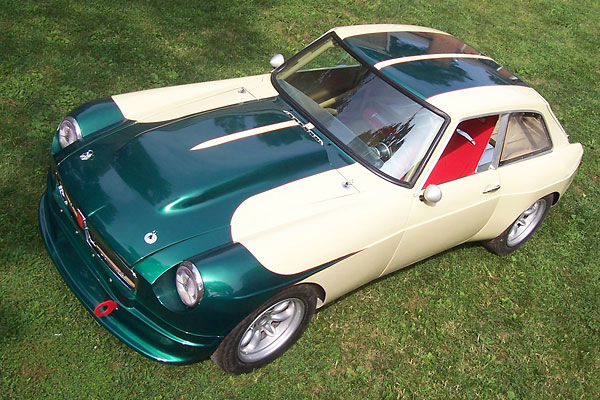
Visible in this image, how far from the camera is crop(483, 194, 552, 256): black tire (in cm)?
467

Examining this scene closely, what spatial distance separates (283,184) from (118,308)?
122 centimetres

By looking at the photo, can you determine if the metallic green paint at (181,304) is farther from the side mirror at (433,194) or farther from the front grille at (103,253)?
the side mirror at (433,194)

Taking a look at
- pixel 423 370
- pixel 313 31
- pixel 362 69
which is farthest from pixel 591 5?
pixel 423 370

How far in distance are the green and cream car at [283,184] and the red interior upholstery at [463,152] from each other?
0.01 m

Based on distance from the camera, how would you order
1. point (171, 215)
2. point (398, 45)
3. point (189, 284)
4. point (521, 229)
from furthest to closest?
point (521, 229) < point (398, 45) < point (171, 215) < point (189, 284)

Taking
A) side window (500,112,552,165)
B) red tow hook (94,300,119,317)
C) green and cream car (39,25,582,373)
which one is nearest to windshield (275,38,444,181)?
green and cream car (39,25,582,373)

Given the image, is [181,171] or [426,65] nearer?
[181,171]

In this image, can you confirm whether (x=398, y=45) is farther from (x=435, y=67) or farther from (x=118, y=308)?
(x=118, y=308)

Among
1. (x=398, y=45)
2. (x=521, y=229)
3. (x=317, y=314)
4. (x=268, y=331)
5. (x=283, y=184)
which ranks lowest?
(x=521, y=229)

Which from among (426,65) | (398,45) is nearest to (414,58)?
(426,65)

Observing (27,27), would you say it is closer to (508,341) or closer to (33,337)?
(33,337)

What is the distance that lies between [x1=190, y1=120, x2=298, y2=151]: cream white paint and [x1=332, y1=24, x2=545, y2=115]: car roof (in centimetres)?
82

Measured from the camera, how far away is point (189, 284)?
9.48 feet

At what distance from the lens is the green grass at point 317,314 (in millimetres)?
3430
